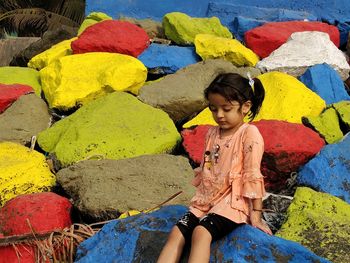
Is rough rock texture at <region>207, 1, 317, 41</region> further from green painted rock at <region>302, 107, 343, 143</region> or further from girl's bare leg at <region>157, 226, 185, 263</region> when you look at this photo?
girl's bare leg at <region>157, 226, 185, 263</region>

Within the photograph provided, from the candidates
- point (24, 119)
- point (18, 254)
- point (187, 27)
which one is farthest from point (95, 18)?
Result: point (18, 254)

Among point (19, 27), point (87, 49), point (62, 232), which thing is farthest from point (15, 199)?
point (19, 27)

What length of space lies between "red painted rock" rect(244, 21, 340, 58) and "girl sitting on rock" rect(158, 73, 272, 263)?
3327mm

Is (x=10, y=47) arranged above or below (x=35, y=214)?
below

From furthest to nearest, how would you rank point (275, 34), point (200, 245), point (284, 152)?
1. point (275, 34)
2. point (284, 152)
3. point (200, 245)

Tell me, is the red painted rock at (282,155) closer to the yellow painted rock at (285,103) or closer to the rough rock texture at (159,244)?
the yellow painted rock at (285,103)

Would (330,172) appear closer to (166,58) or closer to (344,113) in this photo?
(344,113)

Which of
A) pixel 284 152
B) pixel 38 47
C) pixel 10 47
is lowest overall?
pixel 10 47

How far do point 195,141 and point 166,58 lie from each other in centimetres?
163

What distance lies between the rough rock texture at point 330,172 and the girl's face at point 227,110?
1.23m

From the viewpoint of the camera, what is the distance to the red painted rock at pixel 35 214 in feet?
11.6

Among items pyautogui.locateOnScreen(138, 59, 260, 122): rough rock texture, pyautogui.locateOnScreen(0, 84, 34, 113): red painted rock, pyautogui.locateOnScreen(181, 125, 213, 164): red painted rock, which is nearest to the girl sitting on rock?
pyautogui.locateOnScreen(181, 125, 213, 164): red painted rock

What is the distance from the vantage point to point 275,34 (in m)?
5.93

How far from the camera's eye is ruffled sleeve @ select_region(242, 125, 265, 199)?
8.28 ft
